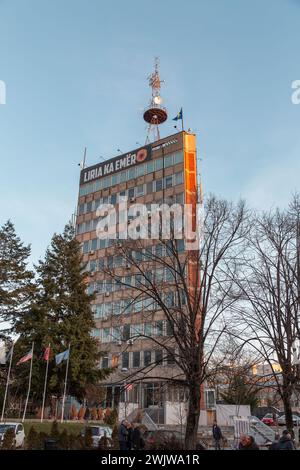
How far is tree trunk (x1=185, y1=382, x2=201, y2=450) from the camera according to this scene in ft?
53.6

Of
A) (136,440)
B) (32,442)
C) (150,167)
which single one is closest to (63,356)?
(32,442)

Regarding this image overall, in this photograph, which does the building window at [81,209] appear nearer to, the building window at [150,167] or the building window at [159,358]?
the building window at [150,167]

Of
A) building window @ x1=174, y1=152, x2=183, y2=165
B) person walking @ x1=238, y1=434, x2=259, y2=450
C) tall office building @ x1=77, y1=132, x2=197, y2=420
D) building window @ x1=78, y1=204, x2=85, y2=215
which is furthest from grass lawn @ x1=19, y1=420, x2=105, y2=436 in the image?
building window @ x1=78, y1=204, x2=85, y2=215

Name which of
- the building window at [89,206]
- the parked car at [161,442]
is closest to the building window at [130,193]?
the building window at [89,206]

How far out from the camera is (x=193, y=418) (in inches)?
657

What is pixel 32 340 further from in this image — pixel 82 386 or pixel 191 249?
pixel 191 249

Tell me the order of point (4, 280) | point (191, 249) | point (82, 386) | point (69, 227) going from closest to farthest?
point (191, 249), point (82, 386), point (4, 280), point (69, 227)

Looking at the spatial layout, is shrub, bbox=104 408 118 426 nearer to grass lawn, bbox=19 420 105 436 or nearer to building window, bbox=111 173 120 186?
grass lawn, bbox=19 420 105 436

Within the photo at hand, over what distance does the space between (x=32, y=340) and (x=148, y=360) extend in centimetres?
1592

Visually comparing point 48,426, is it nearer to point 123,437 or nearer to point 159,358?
point 159,358

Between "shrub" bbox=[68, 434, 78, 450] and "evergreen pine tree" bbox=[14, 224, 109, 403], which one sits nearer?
"shrub" bbox=[68, 434, 78, 450]

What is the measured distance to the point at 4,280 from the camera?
124ft

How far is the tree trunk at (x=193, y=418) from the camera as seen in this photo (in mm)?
16328
